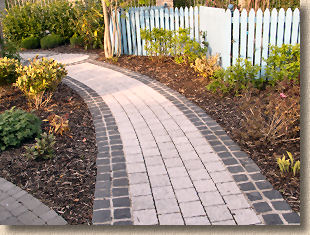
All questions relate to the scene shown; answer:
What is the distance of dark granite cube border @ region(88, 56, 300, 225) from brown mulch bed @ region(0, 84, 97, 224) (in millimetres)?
1476

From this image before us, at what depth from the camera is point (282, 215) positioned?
128 inches

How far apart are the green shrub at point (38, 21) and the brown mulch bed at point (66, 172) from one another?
6590 millimetres

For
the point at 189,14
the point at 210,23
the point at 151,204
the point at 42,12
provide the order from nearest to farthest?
the point at 151,204 → the point at 210,23 → the point at 189,14 → the point at 42,12

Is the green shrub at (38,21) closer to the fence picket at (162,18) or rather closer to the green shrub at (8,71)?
the fence picket at (162,18)

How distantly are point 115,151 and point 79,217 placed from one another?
128 cm

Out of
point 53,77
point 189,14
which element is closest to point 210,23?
point 189,14

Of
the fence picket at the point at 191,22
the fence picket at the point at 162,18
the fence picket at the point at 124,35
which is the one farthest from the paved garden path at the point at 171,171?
the fence picket at the point at 124,35

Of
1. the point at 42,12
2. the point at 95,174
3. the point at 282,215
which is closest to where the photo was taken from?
the point at 282,215

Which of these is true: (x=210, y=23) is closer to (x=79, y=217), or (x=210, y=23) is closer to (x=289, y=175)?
(x=289, y=175)

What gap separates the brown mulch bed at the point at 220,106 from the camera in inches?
148

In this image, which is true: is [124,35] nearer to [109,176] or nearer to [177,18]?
[177,18]

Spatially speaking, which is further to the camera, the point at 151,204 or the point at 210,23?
the point at 210,23

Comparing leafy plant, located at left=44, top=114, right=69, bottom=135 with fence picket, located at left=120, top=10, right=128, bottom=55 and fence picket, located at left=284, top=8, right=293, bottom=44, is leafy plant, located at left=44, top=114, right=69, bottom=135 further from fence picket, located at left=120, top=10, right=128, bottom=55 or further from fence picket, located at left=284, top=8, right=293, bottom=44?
fence picket, located at left=120, top=10, right=128, bottom=55

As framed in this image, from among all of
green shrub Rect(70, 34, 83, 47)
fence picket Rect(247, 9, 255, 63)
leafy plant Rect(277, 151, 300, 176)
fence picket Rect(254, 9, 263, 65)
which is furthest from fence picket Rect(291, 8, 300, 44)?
green shrub Rect(70, 34, 83, 47)
